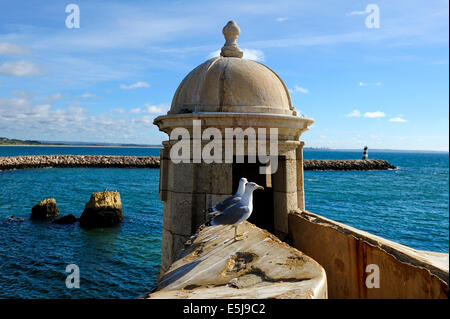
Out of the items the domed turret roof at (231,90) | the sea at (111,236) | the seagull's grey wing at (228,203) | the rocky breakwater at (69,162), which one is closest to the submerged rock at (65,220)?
the sea at (111,236)

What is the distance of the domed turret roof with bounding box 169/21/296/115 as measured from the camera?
5.50 metres

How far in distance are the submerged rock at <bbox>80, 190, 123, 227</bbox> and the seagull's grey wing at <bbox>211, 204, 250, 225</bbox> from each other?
804 inches

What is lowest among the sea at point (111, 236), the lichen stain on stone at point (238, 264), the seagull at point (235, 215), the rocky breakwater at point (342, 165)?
the sea at point (111, 236)

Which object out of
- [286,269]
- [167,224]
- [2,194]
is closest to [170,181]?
[167,224]

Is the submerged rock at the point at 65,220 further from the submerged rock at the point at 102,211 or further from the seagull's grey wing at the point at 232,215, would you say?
the seagull's grey wing at the point at 232,215

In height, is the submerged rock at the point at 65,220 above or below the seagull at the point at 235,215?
below

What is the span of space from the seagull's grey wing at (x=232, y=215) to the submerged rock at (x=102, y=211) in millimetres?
20424

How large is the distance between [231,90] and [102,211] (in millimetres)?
19550

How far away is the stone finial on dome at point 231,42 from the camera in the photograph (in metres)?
6.24

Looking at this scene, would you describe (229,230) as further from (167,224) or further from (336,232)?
(167,224)

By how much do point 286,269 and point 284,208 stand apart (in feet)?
11.3

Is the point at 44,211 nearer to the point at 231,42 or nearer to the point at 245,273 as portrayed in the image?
the point at 231,42

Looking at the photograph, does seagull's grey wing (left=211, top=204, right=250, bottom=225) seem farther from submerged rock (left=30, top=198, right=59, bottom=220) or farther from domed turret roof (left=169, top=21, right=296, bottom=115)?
submerged rock (left=30, top=198, right=59, bottom=220)

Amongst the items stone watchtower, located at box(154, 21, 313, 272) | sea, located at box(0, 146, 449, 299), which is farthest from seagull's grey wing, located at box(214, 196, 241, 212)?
sea, located at box(0, 146, 449, 299)
